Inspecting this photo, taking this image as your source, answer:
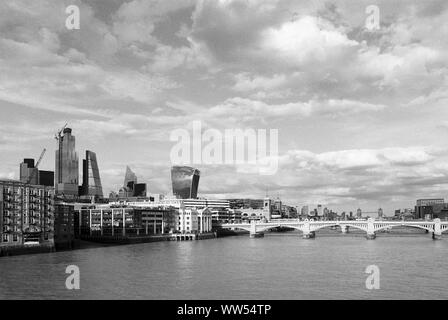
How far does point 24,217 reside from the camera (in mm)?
81688

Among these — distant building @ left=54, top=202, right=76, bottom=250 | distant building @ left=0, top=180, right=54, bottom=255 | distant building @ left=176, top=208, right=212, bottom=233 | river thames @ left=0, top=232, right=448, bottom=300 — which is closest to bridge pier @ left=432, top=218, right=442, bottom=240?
river thames @ left=0, top=232, right=448, bottom=300

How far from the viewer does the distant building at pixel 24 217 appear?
3086 inches

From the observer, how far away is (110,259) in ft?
234

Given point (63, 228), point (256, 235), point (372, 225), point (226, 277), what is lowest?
point (256, 235)

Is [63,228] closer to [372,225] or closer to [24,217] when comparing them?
[24,217]

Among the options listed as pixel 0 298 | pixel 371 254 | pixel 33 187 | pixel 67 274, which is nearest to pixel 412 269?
pixel 371 254

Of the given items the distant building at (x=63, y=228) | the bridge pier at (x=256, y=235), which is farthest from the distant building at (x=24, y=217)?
the bridge pier at (x=256, y=235)

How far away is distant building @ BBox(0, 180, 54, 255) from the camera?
78.4 m

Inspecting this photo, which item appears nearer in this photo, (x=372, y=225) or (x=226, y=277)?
(x=226, y=277)

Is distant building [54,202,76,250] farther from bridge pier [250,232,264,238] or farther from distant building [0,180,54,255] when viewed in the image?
bridge pier [250,232,264,238]

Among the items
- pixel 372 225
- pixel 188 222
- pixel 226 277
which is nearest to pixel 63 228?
pixel 226 277

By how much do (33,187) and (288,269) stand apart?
4465 centimetres

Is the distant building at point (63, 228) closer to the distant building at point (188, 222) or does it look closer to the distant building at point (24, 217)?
the distant building at point (24, 217)
